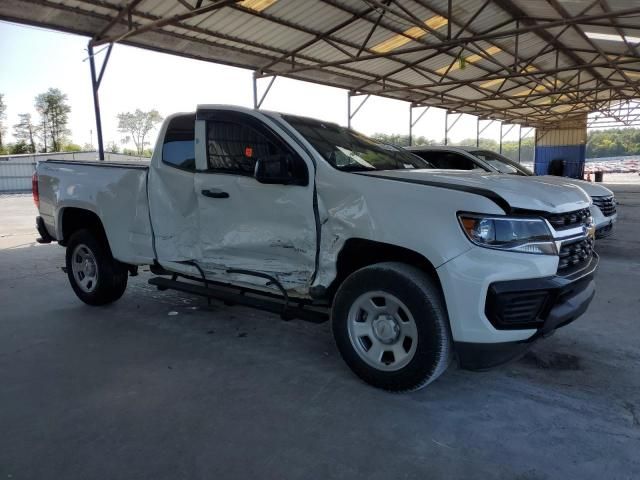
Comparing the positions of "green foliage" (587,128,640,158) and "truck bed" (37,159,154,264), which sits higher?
"green foliage" (587,128,640,158)

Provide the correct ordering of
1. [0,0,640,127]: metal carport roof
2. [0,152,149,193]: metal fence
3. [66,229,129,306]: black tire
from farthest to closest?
[0,152,149,193]: metal fence, [0,0,640,127]: metal carport roof, [66,229,129,306]: black tire

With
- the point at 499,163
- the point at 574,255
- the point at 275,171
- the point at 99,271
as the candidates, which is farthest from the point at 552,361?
the point at 499,163

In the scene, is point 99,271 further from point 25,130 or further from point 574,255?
point 25,130

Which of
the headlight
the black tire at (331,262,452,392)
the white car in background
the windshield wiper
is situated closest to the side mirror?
the windshield wiper

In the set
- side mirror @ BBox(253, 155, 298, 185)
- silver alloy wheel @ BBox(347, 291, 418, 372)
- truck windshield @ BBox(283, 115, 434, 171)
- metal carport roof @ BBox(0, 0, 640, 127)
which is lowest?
silver alloy wheel @ BBox(347, 291, 418, 372)

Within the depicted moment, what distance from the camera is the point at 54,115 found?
71938 mm

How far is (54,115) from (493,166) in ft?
262

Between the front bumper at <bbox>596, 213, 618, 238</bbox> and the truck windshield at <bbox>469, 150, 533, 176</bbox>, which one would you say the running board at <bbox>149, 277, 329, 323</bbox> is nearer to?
the truck windshield at <bbox>469, 150, 533, 176</bbox>

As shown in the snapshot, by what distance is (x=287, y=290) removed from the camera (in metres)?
3.52

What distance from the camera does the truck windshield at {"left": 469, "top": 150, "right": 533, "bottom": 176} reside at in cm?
803

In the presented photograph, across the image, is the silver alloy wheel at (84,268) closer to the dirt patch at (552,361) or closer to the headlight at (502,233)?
the headlight at (502,233)

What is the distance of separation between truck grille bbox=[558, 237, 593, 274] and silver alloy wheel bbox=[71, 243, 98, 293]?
169 inches

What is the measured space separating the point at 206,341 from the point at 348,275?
4.95 ft

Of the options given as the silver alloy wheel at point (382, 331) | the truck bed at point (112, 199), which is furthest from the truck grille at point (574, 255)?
the truck bed at point (112, 199)
